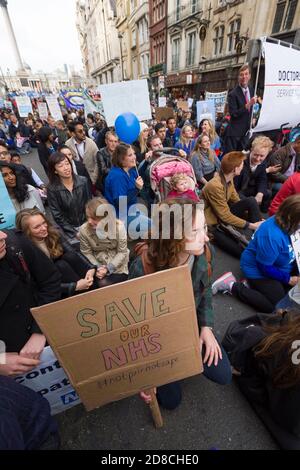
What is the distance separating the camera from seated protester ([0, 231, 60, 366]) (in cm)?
132

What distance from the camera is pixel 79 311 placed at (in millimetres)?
972

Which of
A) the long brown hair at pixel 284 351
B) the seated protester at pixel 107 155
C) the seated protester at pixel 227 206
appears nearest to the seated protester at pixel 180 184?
the seated protester at pixel 227 206

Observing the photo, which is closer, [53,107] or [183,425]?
[183,425]

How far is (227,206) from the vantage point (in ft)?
10.5

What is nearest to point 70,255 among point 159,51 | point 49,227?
point 49,227

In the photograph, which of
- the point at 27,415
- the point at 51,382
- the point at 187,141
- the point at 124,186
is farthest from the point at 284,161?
the point at 27,415

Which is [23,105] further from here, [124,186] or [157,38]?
[157,38]

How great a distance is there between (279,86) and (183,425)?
211 inches

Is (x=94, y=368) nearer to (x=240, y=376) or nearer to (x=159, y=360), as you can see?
(x=159, y=360)

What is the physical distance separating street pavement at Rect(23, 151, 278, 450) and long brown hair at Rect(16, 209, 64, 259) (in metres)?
1.34

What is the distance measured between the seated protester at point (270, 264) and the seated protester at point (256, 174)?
1.96 metres

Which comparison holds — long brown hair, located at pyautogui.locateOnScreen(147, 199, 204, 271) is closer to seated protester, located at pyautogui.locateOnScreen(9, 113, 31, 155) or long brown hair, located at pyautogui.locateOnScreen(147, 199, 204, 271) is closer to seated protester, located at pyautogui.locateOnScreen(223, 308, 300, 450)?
seated protester, located at pyautogui.locateOnScreen(223, 308, 300, 450)

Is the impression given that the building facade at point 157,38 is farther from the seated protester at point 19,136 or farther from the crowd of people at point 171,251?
the crowd of people at point 171,251

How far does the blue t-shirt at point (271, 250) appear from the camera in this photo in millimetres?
2078
